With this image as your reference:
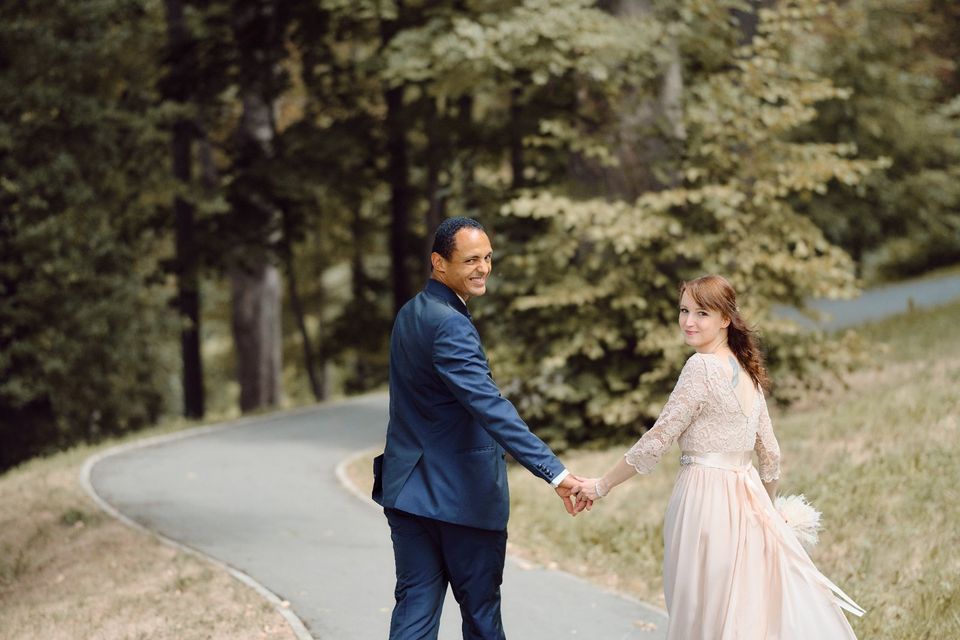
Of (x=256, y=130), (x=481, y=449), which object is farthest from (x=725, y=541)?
(x=256, y=130)

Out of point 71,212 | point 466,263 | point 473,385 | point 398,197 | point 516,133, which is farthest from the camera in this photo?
point 398,197

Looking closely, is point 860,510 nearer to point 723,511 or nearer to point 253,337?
point 723,511

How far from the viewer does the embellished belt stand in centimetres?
516

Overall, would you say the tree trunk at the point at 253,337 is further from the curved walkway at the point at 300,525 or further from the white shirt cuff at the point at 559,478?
the white shirt cuff at the point at 559,478

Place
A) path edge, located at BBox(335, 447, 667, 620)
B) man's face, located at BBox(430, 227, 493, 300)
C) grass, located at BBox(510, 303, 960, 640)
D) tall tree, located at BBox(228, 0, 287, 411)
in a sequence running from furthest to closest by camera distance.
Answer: tall tree, located at BBox(228, 0, 287, 411) → path edge, located at BBox(335, 447, 667, 620) → grass, located at BBox(510, 303, 960, 640) → man's face, located at BBox(430, 227, 493, 300)

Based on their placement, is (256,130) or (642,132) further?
(256,130)

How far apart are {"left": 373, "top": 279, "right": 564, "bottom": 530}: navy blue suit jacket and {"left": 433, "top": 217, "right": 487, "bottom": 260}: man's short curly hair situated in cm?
14

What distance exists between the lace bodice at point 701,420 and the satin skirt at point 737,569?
7 cm

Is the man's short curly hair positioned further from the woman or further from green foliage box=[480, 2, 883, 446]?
green foliage box=[480, 2, 883, 446]

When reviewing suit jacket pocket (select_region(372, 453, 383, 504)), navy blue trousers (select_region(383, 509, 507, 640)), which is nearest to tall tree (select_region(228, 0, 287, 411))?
suit jacket pocket (select_region(372, 453, 383, 504))

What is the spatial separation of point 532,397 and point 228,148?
11282 mm

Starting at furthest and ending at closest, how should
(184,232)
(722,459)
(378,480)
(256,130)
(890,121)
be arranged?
1. (890,121)
2. (256,130)
3. (184,232)
4. (378,480)
5. (722,459)

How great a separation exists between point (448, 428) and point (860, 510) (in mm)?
4810

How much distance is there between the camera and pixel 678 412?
5086mm
